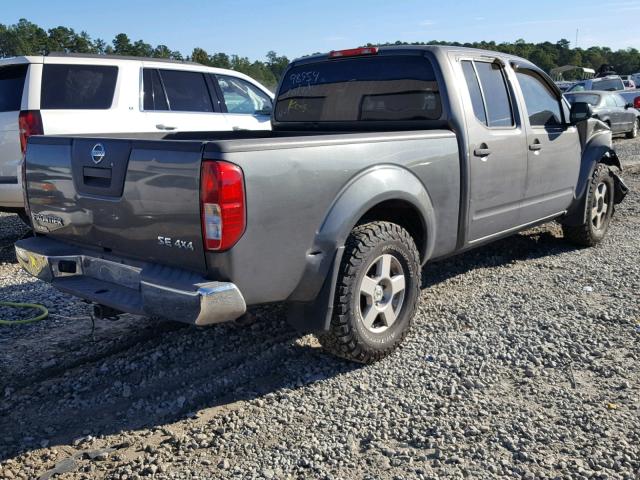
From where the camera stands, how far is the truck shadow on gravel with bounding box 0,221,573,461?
3338mm

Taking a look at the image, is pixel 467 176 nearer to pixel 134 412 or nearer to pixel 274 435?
pixel 274 435

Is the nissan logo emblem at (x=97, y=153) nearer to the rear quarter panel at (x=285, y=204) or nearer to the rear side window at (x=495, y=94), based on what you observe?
the rear quarter panel at (x=285, y=204)

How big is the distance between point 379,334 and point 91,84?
5014 millimetres

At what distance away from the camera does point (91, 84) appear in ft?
23.6

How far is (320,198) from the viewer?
337 cm

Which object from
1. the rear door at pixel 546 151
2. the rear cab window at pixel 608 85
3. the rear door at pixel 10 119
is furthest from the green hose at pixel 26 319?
the rear cab window at pixel 608 85

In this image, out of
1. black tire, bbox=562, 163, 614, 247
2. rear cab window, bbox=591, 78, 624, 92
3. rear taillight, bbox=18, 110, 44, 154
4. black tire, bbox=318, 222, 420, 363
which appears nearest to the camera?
black tire, bbox=318, 222, 420, 363

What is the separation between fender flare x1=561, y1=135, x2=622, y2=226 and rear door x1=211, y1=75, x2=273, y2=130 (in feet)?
13.9

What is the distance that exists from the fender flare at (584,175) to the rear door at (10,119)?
558 centimetres

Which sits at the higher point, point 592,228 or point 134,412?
point 592,228

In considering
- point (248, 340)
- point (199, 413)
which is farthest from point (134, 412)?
point (248, 340)

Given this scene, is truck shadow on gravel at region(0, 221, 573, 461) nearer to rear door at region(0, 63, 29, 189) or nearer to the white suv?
the white suv

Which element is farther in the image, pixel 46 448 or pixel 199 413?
pixel 199 413

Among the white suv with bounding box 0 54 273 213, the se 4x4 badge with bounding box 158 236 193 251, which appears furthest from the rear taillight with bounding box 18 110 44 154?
the se 4x4 badge with bounding box 158 236 193 251
